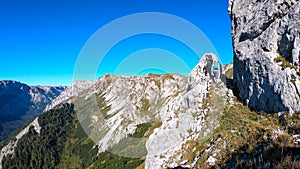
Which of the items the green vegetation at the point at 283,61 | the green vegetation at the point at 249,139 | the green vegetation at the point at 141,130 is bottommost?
the green vegetation at the point at 249,139

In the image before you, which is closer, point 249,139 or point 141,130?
point 249,139

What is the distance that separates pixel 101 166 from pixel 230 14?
168 meters

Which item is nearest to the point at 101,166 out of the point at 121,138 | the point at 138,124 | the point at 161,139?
the point at 121,138

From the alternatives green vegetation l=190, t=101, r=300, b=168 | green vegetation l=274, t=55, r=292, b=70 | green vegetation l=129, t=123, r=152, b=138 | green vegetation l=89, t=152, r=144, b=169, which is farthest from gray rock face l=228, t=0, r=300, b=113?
green vegetation l=129, t=123, r=152, b=138

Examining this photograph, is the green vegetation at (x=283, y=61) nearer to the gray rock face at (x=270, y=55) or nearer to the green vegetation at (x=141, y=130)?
the gray rock face at (x=270, y=55)

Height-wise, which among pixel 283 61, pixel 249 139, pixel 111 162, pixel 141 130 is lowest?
pixel 249 139

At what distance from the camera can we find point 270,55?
26.5 meters

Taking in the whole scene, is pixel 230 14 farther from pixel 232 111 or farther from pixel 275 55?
pixel 232 111

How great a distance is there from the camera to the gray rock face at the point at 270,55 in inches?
945

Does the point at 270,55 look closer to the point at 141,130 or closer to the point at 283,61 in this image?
the point at 283,61

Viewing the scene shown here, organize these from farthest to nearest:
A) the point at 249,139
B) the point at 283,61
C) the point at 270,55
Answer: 1. the point at 270,55
2. the point at 283,61
3. the point at 249,139

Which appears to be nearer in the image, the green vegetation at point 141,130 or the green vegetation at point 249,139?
the green vegetation at point 249,139

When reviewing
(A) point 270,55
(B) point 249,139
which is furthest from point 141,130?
(B) point 249,139

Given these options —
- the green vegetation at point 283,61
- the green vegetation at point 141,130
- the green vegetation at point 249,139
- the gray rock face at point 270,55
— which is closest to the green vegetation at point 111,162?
the green vegetation at point 141,130
